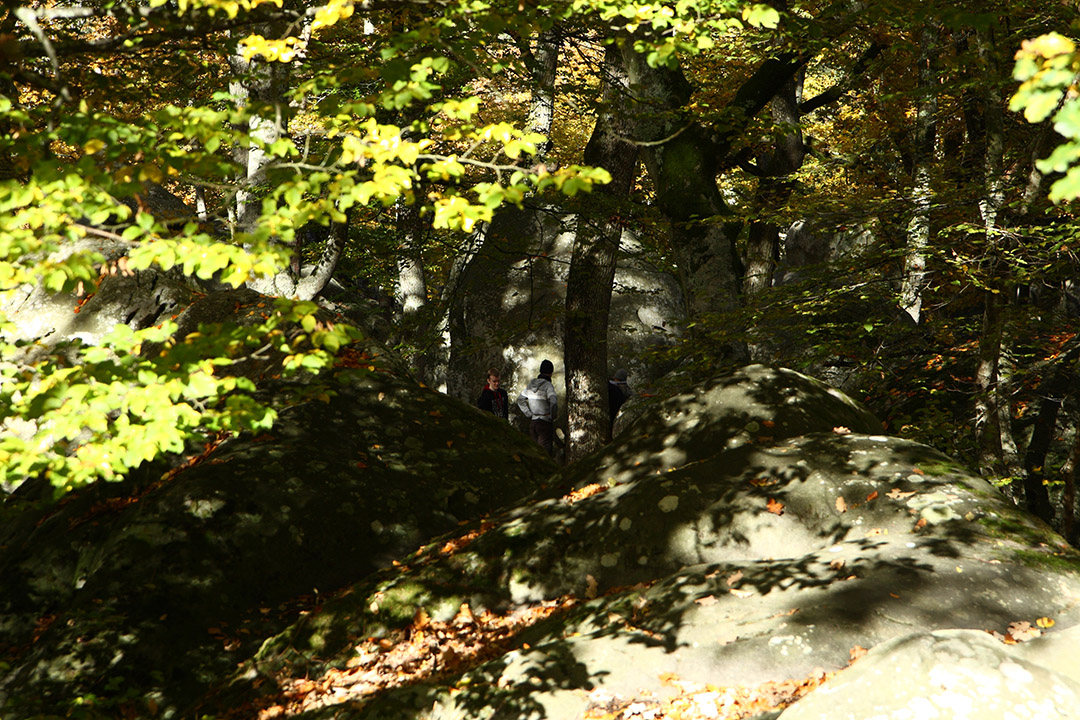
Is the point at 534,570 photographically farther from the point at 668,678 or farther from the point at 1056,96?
the point at 1056,96

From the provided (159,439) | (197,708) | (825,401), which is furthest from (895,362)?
(159,439)

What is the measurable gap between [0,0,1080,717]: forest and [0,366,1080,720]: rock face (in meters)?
0.32

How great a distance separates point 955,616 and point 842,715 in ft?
4.69

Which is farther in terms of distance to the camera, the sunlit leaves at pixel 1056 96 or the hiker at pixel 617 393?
the hiker at pixel 617 393

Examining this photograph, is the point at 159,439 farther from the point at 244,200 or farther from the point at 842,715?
the point at 244,200

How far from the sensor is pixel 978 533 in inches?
197

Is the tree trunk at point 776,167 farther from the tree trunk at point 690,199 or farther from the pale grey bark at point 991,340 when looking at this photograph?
the pale grey bark at point 991,340

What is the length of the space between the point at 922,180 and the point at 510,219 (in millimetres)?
9517

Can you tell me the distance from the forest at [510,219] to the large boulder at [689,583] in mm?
455

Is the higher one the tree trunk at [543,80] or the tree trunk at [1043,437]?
the tree trunk at [543,80]

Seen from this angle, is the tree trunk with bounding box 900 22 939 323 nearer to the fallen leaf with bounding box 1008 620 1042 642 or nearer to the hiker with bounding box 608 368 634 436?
the fallen leaf with bounding box 1008 620 1042 642

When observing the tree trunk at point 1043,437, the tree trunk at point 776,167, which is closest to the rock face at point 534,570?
the tree trunk at point 1043,437

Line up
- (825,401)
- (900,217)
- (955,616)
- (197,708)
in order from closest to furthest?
(955,616) < (197,708) < (825,401) < (900,217)

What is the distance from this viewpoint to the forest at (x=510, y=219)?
3338 millimetres
